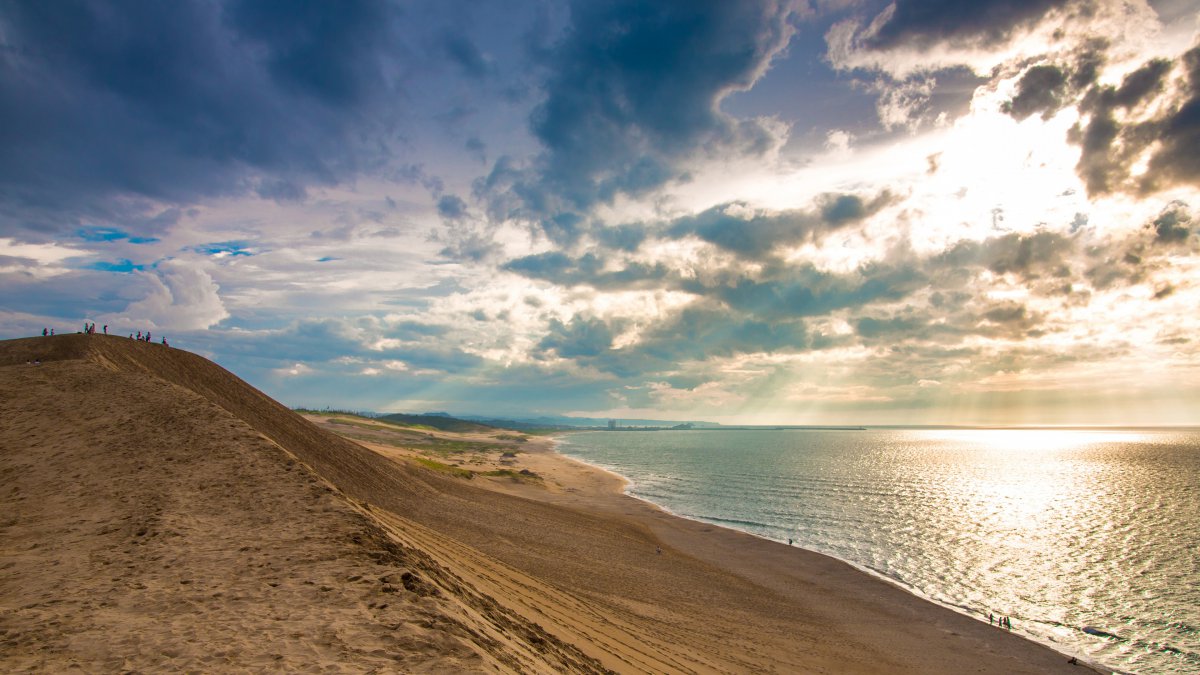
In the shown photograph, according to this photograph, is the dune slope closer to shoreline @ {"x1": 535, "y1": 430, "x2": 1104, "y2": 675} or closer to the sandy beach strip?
the sandy beach strip

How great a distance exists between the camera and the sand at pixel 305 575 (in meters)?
8.73

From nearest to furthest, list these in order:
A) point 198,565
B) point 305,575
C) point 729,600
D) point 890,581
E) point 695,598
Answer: point 305,575 → point 198,565 → point 695,598 → point 729,600 → point 890,581

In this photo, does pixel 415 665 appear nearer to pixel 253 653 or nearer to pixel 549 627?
pixel 253 653

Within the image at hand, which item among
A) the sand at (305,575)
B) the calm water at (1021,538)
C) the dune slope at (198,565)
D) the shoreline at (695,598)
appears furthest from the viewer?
the calm water at (1021,538)

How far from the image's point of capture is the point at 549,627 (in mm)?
14938

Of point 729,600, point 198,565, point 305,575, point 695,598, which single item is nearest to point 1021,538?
point 729,600

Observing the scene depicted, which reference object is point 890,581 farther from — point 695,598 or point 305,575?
point 305,575

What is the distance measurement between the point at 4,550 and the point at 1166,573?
61307 mm

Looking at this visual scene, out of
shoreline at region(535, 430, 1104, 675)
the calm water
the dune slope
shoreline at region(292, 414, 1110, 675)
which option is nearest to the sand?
the dune slope

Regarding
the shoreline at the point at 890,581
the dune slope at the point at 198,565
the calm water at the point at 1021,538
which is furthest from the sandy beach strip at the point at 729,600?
the dune slope at the point at 198,565

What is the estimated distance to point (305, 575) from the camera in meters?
10.7

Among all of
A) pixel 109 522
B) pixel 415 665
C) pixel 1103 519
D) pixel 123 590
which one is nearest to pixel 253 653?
pixel 415 665

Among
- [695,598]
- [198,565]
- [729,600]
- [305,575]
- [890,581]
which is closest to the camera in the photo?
[305,575]

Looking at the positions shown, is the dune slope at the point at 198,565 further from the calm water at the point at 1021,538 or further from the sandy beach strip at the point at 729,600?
the calm water at the point at 1021,538
